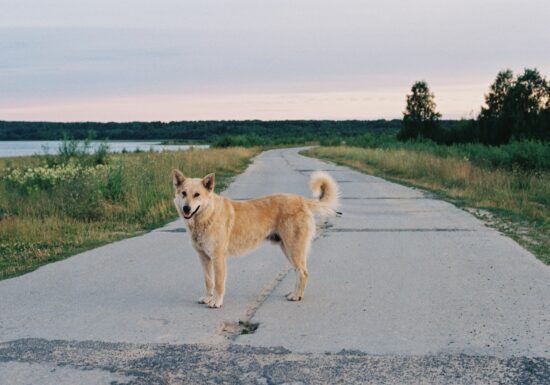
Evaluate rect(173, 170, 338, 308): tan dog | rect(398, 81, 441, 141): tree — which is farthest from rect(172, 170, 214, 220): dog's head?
rect(398, 81, 441, 141): tree

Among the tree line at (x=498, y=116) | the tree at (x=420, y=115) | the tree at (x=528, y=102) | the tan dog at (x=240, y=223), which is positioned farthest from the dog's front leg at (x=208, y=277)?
the tree at (x=420, y=115)

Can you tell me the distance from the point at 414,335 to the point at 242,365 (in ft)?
5.18

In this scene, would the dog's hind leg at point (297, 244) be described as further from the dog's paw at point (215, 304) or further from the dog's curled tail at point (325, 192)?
the dog's paw at point (215, 304)

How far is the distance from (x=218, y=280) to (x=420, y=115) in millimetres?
65362

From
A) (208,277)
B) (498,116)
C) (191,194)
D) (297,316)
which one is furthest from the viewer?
(498,116)

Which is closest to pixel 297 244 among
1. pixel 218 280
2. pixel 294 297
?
pixel 294 297

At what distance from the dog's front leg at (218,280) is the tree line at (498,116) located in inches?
1114

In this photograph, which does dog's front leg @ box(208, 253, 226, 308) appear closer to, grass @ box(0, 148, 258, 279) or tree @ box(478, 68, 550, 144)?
grass @ box(0, 148, 258, 279)

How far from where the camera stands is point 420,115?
68938 millimetres

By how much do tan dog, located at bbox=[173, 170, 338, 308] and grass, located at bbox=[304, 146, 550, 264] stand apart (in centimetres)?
372

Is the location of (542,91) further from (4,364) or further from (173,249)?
(4,364)

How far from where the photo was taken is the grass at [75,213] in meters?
9.87

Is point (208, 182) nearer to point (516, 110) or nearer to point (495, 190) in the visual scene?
point (495, 190)

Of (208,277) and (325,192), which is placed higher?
(325,192)
